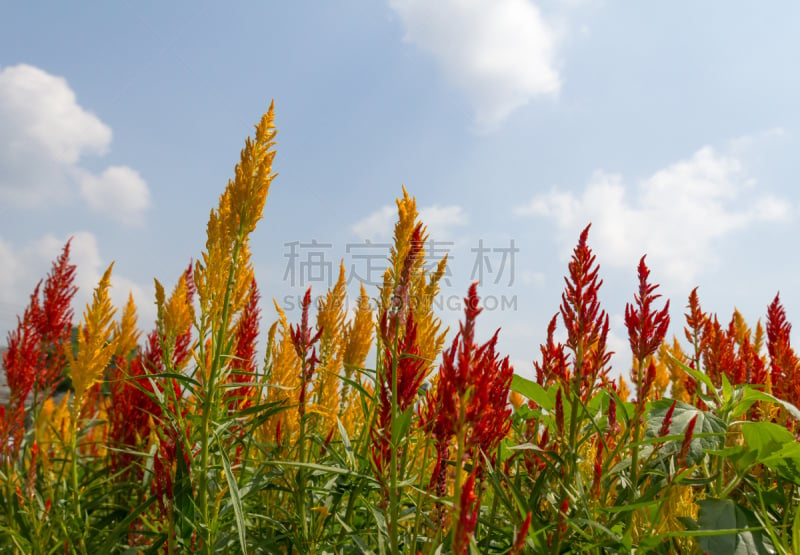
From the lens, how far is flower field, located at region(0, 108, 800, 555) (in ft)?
3.77

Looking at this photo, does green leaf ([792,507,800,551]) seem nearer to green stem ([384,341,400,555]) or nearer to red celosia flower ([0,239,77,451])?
green stem ([384,341,400,555])

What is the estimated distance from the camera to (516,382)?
1.56m

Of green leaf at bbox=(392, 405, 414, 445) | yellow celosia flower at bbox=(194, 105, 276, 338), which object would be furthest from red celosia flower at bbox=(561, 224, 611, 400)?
yellow celosia flower at bbox=(194, 105, 276, 338)

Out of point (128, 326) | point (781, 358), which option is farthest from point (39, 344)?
point (781, 358)

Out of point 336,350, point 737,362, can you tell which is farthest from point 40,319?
point 737,362

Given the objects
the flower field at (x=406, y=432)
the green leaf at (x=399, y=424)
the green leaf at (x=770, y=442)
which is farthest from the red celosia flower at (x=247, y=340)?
the green leaf at (x=770, y=442)

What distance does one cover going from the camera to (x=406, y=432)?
1185 mm

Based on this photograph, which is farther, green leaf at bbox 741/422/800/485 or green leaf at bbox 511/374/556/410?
green leaf at bbox 511/374/556/410

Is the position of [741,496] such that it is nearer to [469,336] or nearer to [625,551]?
[625,551]

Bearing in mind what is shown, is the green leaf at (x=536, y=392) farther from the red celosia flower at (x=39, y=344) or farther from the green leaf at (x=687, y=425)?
the red celosia flower at (x=39, y=344)

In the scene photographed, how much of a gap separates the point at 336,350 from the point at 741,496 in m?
1.60

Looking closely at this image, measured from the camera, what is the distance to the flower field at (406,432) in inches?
45.3

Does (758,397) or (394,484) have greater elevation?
(758,397)

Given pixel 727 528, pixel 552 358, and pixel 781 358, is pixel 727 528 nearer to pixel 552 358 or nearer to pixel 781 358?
pixel 552 358
